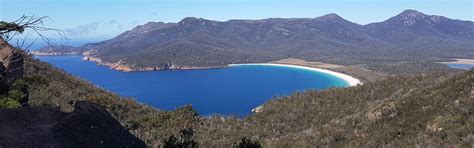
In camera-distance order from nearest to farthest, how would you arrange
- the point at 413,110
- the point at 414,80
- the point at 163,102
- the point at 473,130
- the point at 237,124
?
the point at 473,130 < the point at 413,110 < the point at 237,124 < the point at 414,80 < the point at 163,102

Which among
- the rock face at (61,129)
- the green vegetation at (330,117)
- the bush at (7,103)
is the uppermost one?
the rock face at (61,129)

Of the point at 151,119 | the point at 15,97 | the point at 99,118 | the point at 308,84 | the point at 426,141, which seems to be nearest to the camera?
the point at 99,118

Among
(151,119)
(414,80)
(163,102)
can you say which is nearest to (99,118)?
(151,119)

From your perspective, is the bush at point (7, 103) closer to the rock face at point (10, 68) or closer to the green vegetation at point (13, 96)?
the green vegetation at point (13, 96)

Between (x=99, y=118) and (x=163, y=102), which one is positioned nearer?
(x=99, y=118)

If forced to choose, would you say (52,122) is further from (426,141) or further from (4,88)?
(426,141)

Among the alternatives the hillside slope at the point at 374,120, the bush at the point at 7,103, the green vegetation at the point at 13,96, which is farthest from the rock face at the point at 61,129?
the hillside slope at the point at 374,120

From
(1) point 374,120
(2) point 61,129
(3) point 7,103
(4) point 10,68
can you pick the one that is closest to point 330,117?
(1) point 374,120
